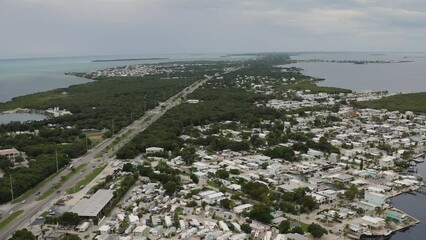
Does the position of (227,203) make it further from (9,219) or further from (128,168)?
(9,219)

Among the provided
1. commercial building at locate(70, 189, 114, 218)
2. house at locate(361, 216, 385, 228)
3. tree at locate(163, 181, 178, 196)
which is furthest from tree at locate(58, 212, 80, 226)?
house at locate(361, 216, 385, 228)

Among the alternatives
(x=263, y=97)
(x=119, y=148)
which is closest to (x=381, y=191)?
(x=119, y=148)

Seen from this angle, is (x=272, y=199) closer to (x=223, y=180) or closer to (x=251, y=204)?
(x=251, y=204)

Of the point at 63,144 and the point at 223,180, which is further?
the point at 63,144

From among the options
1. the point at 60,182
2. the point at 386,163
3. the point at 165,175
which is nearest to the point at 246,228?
the point at 165,175

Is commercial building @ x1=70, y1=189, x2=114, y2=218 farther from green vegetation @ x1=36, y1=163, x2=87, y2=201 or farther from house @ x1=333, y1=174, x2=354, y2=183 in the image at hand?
house @ x1=333, y1=174, x2=354, y2=183

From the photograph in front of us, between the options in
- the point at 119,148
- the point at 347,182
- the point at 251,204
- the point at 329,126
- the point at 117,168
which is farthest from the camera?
the point at 329,126
